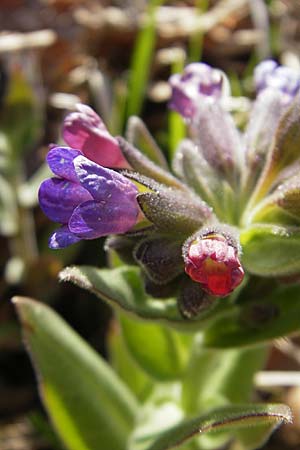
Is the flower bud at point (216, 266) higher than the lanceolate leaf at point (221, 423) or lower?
higher

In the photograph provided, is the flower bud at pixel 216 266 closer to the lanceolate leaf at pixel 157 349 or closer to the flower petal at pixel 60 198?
the flower petal at pixel 60 198

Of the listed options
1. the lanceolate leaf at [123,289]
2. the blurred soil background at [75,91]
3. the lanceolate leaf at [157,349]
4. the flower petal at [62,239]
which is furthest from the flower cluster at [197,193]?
the blurred soil background at [75,91]

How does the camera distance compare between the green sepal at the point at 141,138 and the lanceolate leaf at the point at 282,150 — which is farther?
the green sepal at the point at 141,138

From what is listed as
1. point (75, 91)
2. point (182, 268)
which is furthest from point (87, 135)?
point (75, 91)

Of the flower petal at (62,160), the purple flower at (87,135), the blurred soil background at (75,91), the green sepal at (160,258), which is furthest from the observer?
the blurred soil background at (75,91)

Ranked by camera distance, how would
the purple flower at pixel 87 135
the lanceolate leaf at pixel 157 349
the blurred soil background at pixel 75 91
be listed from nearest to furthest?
the purple flower at pixel 87 135
the lanceolate leaf at pixel 157 349
the blurred soil background at pixel 75 91

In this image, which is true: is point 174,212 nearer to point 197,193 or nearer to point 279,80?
point 197,193

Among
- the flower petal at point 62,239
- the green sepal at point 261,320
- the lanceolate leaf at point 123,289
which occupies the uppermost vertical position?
the flower petal at point 62,239

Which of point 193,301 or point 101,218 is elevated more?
point 101,218
